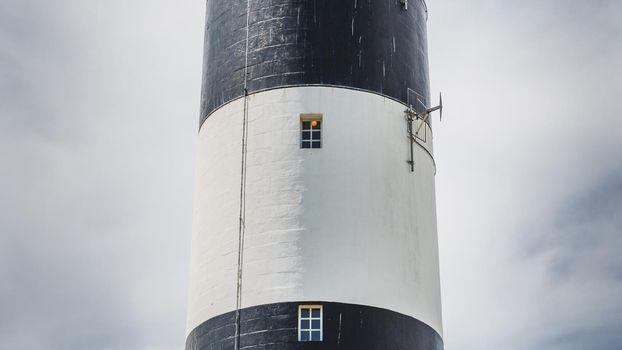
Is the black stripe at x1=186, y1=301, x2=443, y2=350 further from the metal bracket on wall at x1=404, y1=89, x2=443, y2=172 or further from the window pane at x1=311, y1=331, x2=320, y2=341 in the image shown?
the metal bracket on wall at x1=404, y1=89, x2=443, y2=172

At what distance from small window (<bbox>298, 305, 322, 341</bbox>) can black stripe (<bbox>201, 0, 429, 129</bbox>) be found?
A: 25.7 feet

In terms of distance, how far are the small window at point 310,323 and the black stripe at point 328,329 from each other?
0.13 metres

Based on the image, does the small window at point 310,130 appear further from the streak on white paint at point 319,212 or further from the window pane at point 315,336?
the window pane at point 315,336

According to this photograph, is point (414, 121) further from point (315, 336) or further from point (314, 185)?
point (315, 336)

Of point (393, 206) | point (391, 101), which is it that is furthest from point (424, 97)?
point (393, 206)

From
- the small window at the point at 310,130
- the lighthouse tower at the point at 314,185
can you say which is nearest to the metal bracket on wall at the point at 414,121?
the lighthouse tower at the point at 314,185

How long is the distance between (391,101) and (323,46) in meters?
3.00

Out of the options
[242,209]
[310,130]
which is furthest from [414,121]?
[242,209]

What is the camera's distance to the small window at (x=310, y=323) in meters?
39.6

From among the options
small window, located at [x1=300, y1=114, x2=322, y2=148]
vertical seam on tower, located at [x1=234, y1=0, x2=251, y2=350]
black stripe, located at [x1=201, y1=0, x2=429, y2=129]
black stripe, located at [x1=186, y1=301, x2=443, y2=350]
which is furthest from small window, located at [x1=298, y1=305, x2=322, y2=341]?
black stripe, located at [x1=201, y1=0, x2=429, y2=129]

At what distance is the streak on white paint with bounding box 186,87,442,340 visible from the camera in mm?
40594

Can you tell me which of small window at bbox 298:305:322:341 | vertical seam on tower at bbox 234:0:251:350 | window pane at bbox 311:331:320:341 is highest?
vertical seam on tower at bbox 234:0:251:350

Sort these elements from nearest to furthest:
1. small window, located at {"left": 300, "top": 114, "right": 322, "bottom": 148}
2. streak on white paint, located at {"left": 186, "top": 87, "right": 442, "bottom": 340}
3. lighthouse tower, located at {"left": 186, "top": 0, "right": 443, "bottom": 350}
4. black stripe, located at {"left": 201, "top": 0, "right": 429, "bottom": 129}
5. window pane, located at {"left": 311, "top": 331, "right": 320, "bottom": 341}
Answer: window pane, located at {"left": 311, "top": 331, "right": 320, "bottom": 341}, lighthouse tower, located at {"left": 186, "top": 0, "right": 443, "bottom": 350}, streak on white paint, located at {"left": 186, "top": 87, "right": 442, "bottom": 340}, small window, located at {"left": 300, "top": 114, "right": 322, "bottom": 148}, black stripe, located at {"left": 201, "top": 0, "right": 429, "bottom": 129}

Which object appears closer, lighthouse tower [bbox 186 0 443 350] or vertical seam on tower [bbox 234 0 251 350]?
lighthouse tower [bbox 186 0 443 350]
